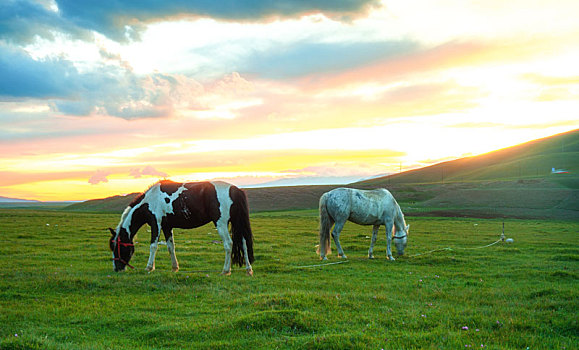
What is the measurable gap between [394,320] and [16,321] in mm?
8009

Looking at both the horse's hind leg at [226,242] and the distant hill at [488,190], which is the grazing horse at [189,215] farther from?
the distant hill at [488,190]

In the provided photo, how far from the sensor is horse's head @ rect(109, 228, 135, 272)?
1367 centimetres

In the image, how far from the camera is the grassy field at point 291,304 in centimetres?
726

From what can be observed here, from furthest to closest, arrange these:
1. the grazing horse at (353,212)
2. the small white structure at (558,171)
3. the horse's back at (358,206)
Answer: the small white structure at (558,171) → the horse's back at (358,206) → the grazing horse at (353,212)

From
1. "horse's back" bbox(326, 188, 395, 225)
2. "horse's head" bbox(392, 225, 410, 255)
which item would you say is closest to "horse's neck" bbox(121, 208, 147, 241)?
"horse's back" bbox(326, 188, 395, 225)

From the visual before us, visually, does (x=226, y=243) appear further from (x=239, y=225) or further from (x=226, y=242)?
(x=239, y=225)

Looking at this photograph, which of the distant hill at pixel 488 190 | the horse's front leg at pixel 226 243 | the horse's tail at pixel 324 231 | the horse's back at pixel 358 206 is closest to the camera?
the horse's front leg at pixel 226 243

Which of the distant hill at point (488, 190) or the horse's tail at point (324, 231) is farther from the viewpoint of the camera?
the distant hill at point (488, 190)

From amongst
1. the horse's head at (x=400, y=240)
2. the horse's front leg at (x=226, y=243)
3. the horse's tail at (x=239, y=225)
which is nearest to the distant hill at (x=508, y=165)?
the horse's head at (x=400, y=240)

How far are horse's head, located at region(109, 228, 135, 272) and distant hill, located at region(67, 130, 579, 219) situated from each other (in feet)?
164

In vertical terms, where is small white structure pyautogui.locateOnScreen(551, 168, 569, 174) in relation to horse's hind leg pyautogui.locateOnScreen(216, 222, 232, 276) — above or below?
below

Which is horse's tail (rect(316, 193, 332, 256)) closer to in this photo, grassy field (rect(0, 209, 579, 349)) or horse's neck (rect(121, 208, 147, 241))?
grassy field (rect(0, 209, 579, 349))

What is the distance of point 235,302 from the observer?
979 cm

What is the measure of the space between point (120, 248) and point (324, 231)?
27.2ft
